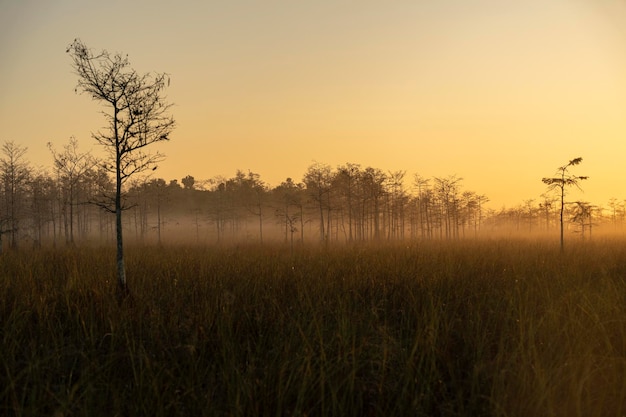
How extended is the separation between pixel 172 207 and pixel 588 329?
8253 centimetres

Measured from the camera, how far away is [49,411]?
2.83 metres

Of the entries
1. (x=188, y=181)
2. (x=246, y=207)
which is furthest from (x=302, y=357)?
(x=188, y=181)

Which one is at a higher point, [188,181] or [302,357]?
[188,181]

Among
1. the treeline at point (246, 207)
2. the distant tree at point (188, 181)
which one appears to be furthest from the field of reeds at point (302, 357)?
the distant tree at point (188, 181)

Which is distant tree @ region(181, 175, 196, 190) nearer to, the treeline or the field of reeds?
the treeline

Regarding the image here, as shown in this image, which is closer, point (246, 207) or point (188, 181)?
point (246, 207)

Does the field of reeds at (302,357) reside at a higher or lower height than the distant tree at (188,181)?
lower

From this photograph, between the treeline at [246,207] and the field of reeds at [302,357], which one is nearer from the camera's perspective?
the field of reeds at [302,357]

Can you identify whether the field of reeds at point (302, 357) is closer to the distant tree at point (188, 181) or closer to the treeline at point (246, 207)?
the treeline at point (246, 207)

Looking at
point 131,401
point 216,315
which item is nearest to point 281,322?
point 216,315

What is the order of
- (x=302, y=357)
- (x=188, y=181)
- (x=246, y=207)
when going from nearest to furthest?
(x=302, y=357) → (x=246, y=207) → (x=188, y=181)

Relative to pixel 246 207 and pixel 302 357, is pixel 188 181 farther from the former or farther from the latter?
pixel 302 357

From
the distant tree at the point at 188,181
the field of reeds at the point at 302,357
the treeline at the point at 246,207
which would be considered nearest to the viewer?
the field of reeds at the point at 302,357

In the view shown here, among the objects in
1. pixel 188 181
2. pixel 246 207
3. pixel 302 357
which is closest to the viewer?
pixel 302 357
